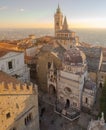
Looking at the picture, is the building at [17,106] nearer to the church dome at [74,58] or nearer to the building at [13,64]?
the building at [13,64]

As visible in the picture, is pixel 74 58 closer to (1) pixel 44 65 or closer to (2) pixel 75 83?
(2) pixel 75 83

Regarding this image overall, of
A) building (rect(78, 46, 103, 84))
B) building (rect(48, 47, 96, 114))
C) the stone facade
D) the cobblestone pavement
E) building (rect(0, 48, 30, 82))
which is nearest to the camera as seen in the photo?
the cobblestone pavement

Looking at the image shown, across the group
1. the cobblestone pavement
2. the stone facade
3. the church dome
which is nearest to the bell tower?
the stone facade

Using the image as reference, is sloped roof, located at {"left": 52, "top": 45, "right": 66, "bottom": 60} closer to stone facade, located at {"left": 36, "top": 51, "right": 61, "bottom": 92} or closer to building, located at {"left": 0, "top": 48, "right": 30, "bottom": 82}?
stone facade, located at {"left": 36, "top": 51, "right": 61, "bottom": 92}

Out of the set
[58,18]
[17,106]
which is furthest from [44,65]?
[58,18]

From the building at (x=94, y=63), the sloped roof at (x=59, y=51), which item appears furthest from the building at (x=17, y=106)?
the building at (x=94, y=63)

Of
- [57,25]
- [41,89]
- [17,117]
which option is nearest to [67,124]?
[17,117]

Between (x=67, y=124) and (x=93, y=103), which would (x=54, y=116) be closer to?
(x=67, y=124)
